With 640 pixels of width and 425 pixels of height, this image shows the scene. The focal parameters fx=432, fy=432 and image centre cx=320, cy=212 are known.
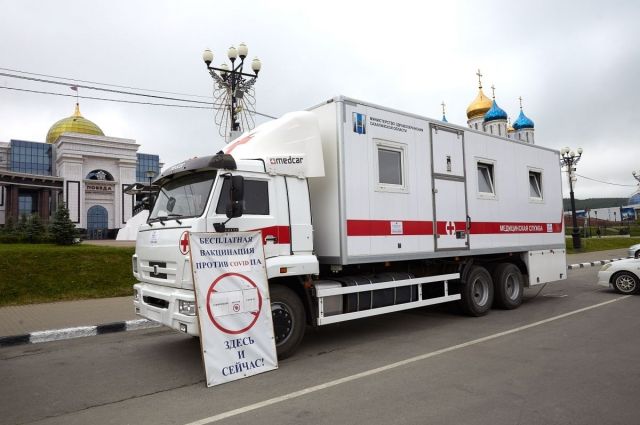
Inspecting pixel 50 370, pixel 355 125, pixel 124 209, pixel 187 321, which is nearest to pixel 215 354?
pixel 187 321

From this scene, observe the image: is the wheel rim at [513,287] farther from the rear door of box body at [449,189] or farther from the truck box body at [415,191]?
the rear door of box body at [449,189]

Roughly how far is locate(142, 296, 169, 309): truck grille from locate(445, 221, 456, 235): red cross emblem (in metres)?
4.84

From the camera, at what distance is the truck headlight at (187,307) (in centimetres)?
496

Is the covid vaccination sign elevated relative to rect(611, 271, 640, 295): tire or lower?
elevated

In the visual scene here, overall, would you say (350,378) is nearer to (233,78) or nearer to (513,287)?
(513,287)

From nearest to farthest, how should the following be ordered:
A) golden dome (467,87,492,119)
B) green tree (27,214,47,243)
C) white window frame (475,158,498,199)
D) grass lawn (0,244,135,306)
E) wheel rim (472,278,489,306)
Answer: white window frame (475,158,498,199) → wheel rim (472,278,489,306) → grass lawn (0,244,135,306) → green tree (27,214,47,243) → golden dome (467,87,492,119)

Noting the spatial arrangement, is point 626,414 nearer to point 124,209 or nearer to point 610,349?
point 610,349

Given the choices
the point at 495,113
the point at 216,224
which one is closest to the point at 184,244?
the point at 216,224

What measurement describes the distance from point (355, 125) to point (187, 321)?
3.60 m

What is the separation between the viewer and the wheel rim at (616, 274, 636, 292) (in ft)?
35.3

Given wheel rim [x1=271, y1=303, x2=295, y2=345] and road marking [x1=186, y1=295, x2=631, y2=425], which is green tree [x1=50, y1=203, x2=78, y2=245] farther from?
road marking [x1=186, y1=295, x2=631, y2=425]

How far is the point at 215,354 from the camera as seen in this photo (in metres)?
4.86

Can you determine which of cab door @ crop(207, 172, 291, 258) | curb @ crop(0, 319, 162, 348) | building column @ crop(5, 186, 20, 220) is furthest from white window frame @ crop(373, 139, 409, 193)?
building column @ crop(5, 186, 20, 220)

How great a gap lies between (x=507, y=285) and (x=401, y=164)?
3.95 m
